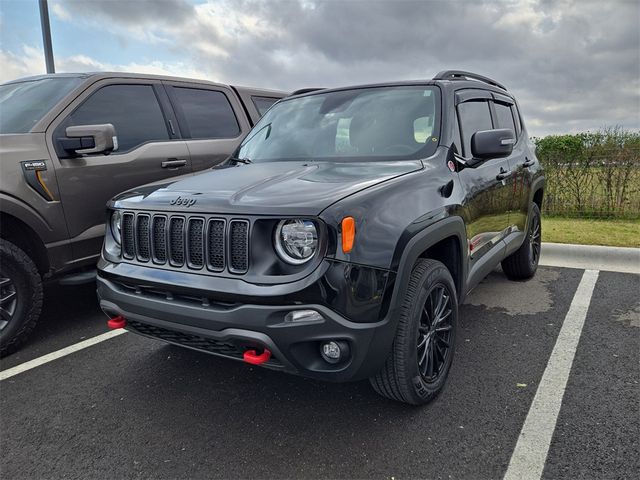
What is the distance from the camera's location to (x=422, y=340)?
267cm

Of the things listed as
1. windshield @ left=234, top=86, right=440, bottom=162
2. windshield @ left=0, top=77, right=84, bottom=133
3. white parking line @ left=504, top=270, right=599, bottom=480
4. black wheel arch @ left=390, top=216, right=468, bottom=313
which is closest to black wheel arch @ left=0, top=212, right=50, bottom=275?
windshield @ left=0, top=77, right=84, bottom=133

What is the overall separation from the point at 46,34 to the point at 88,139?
5.14 metres

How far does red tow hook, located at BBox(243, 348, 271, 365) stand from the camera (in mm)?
2275

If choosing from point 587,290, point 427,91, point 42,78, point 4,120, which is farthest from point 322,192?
point 587,290

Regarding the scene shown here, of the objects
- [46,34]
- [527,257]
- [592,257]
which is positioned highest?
[46,34]

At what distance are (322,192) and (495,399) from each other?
1.60m

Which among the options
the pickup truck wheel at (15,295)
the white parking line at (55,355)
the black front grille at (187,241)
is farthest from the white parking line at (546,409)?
the pickup truck wheel at (15,295)

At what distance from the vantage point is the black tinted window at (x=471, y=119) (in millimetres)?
3436

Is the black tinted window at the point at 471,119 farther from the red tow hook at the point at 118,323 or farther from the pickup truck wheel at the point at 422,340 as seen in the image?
the red tow hook at the point at 118,323

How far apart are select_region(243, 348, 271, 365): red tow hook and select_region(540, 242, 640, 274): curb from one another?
15.6ft

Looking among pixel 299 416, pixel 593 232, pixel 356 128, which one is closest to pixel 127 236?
pixel 299 416

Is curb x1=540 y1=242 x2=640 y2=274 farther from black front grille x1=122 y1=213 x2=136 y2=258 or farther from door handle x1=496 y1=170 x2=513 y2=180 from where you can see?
black front grille x1=122 y1=213 x2=136 y2=258

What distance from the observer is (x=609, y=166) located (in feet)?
28.5

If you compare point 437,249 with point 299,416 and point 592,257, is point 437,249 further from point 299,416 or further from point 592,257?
point 592,257
